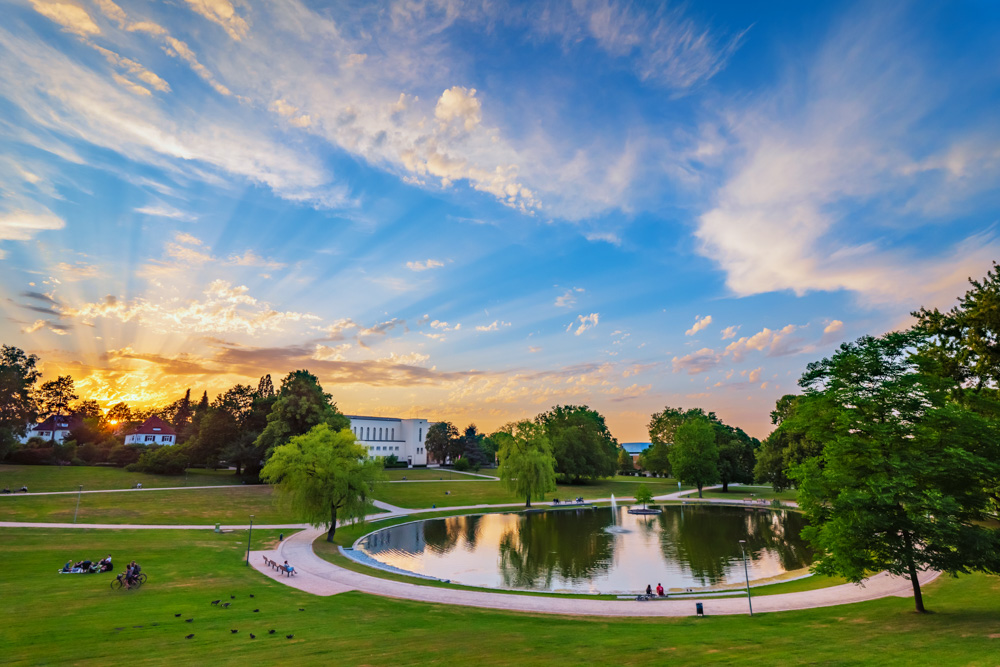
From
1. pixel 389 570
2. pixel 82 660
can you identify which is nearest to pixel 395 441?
pixel 389 570

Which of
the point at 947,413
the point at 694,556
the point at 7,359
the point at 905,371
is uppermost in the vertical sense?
the point at 7,359

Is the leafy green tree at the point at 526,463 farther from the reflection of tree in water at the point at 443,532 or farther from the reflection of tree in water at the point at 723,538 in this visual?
the reflection of tree in water at the point at 723,538

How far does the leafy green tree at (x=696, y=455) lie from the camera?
85.4m

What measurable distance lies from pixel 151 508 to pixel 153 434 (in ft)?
185

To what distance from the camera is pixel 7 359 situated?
65.9 meters

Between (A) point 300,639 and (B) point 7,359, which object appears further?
(B) point 7,359

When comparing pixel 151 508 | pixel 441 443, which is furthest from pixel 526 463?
pixel 441 443

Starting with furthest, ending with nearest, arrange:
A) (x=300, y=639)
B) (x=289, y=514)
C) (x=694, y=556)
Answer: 1. (x=289, y=514)
2. (x=694, y=556)
3. (x=300, y=639)

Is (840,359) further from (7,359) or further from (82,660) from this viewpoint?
(7,359)

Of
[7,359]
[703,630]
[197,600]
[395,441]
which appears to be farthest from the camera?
[395,441]

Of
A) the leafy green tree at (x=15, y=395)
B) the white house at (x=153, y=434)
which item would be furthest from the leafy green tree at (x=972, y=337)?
the white house at (x=153, y=434)

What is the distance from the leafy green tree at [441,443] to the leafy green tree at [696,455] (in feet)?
184

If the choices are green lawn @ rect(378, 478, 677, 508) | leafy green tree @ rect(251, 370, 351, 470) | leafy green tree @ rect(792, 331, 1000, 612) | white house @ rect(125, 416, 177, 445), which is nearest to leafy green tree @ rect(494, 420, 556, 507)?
green lawn @ rect(378, 478, 677, 508)

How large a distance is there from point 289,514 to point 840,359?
172 ft
